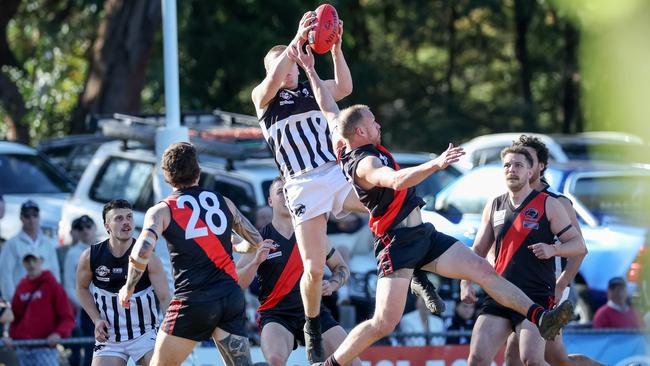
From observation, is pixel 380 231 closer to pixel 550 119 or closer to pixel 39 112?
pixel 39 112

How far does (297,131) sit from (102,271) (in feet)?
6.13

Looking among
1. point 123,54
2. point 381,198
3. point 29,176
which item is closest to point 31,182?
point 29,176

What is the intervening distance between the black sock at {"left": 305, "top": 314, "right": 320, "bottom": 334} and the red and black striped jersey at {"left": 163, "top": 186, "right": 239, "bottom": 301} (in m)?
1.15

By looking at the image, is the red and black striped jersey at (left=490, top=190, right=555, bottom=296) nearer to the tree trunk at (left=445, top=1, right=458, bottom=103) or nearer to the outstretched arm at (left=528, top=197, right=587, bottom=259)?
the outstretched arm at (left=528, top=197, right=587, bottom=259)

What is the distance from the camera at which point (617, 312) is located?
13.2 m

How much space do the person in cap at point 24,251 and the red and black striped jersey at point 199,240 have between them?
18.8 feet

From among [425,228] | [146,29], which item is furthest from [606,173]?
[146,29]

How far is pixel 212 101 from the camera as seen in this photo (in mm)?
27719

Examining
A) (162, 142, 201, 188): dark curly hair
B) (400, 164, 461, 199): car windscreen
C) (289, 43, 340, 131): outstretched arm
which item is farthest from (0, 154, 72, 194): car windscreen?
(162, 142, 201, 188): dark curly hair

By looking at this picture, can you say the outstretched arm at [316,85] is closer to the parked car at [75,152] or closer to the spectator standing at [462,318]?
the spectator standing at [462,318]

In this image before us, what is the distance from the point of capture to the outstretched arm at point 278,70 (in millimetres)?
8875

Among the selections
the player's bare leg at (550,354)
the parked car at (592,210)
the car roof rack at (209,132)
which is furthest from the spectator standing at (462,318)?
the player's bare leg at (550,354)

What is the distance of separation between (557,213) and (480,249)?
0.65m

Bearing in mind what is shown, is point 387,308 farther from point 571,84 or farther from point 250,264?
point 571,84
